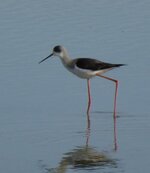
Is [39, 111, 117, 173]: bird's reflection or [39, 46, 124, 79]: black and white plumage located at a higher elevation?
[39, 46, 124, 79]: black and white plumage

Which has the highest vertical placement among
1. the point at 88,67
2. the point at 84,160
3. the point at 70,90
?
the point at 88,67

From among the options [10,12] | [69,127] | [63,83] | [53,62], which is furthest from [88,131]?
[10,12]

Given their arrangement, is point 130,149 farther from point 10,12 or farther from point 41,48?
point 10,12

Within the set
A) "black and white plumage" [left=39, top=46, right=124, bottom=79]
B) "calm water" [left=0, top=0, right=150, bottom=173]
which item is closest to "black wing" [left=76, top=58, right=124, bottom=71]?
"black and white plumage" [left=39, top=46, right=124, bottom=79]

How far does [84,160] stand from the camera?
24.0 ft

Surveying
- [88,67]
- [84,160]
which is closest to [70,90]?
[88,67]

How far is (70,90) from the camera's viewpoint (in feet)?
31.8

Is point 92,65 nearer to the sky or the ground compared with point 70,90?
nearer to the sky

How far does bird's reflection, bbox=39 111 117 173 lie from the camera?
7.02m

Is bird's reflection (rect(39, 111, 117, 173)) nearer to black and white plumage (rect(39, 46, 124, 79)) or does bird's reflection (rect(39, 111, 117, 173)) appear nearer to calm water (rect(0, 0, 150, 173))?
calm water (rect(0, 0, 150, 173))

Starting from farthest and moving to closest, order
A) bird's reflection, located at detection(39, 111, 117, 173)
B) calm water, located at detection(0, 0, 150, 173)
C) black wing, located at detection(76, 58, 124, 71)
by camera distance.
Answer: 1. black wing, located at detection(76, 58, 124, 71)
2. calm water, located at detection(0, 0, 150, 173)
3. bird's reflection, located at detection(39, 111, 117, 173)

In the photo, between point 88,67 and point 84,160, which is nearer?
point 84,160

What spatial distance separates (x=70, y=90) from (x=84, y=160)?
249 cm

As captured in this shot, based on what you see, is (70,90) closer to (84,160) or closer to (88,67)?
(88,67)
